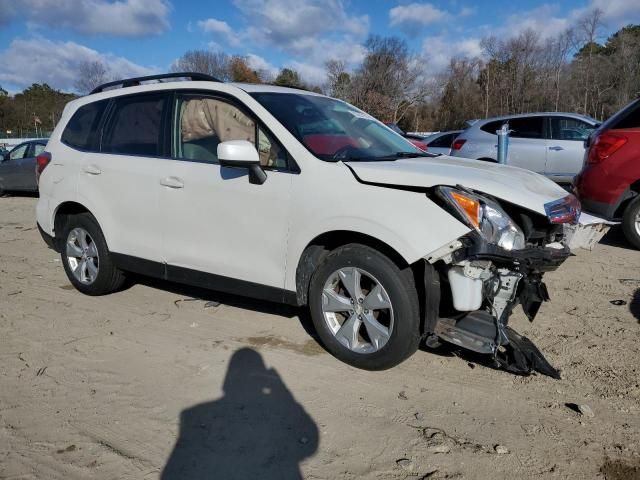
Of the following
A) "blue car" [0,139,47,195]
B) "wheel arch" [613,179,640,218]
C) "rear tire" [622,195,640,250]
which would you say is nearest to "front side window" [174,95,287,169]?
"wheel arch" [613,179,640,218]

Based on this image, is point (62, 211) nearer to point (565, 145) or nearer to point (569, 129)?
point (565, 145)

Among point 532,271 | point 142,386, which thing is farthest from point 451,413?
point 142,386

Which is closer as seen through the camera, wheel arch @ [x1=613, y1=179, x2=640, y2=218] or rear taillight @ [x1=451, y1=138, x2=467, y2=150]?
wheel arch @ [x1=613, y1=179, x2=640, y2=218]

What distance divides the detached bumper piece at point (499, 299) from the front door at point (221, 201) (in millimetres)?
1241

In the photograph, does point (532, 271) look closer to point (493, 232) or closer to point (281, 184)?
point (493, 232)

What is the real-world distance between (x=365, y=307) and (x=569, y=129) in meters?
8.82

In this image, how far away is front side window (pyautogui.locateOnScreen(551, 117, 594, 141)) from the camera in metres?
10.5

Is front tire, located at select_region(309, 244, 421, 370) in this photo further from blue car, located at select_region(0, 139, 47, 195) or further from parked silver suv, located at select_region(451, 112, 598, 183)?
blue car, located at select_region(0, 139, 47, 195)

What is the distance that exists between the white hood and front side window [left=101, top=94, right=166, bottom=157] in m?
1.88

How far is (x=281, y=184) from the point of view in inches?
144

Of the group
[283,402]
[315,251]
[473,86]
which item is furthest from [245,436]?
[473,86]

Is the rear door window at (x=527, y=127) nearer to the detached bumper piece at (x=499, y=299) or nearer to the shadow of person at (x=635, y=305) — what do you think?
the shadow of person at (x=635, y=305)

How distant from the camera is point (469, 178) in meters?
3.23

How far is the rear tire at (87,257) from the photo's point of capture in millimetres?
4898
